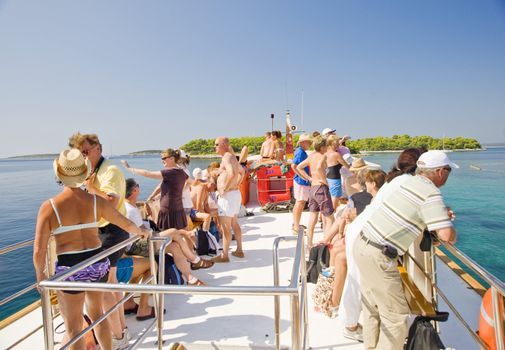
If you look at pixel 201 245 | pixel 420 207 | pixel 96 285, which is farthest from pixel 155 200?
pixel 420 207

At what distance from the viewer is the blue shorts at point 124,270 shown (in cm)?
258

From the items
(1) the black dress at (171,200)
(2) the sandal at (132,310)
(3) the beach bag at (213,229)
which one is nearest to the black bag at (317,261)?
(1) the black dress at (171,200)

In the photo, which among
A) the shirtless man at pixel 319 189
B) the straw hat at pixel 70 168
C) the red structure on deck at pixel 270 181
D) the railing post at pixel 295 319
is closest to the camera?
the railing post at pixel 295 319

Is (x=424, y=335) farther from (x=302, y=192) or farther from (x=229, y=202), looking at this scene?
(x=302, y=192)

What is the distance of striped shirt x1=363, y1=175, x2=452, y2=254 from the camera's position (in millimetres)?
1542

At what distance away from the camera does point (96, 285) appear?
1225 mm

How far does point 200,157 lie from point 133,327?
12155 centimetres

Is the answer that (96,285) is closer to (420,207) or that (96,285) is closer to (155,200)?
(420,207)

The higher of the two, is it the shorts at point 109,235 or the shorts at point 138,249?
the shorts at point 109,235

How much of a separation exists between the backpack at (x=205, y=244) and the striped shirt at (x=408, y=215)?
2.93 m

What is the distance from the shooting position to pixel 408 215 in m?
1.64

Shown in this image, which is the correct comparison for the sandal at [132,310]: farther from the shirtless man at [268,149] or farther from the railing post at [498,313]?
the shirtless man at [268,149]

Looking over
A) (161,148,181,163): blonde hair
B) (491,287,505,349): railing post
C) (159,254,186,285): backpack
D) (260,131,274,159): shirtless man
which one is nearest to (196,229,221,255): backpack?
(159,254,186,285): backpack

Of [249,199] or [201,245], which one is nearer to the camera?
[201,245]
